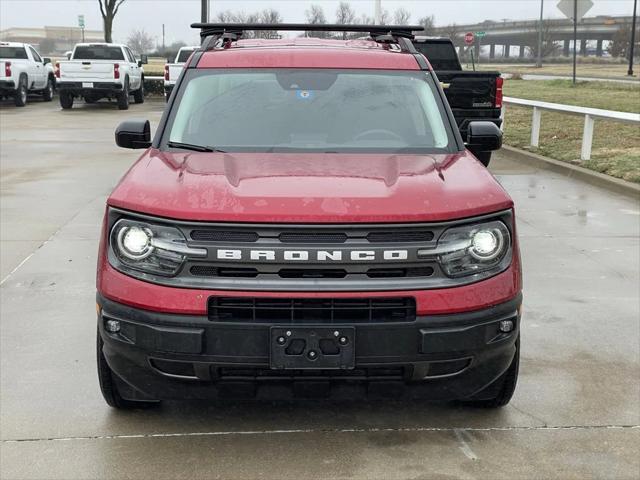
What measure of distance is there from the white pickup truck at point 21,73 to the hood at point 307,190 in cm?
2361

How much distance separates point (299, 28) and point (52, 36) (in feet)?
612

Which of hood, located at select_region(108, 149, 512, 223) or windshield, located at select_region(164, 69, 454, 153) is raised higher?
windshield, located at select_region(164, 69, 454, 153)

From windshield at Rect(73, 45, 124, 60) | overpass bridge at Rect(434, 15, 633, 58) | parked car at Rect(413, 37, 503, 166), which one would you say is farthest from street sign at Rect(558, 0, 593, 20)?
overpass bridge at Rect(434, 15, 633, 58)

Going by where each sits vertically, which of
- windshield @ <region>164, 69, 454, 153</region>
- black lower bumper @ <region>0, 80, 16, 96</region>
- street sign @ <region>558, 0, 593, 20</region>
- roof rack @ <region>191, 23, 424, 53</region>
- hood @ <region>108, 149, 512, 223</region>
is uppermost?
street sign @ <region>558, 0, 593, 20</region>

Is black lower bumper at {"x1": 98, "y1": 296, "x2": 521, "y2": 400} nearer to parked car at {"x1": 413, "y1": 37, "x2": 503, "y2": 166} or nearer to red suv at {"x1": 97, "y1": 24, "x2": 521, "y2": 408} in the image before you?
red suv at {"x1": 97, "y1": 24, "x2": 521, "y2": 408}

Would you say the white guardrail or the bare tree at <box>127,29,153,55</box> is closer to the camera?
the white guardrail

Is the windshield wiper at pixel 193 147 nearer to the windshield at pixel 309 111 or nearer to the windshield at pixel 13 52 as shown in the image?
the windshield at pixel 309 111

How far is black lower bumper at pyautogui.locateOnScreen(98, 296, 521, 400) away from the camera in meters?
3.21

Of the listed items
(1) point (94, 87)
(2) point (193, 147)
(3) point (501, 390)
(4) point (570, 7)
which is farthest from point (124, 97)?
(3) point (501, 390)

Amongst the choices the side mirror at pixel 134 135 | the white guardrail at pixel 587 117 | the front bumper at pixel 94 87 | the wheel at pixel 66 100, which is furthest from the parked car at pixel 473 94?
the wheel at pixel 66 100

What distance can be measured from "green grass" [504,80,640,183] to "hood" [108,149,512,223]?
8.11 metres

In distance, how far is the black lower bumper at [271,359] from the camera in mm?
3211

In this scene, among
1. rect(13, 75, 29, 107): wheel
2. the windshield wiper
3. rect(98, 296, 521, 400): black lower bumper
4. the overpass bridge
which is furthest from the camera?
the overpass bridge

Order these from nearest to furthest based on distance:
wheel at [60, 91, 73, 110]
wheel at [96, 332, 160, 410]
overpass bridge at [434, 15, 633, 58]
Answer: wheel at [96, 332, 160, 410]
wheel at [60, 91, 73, 110]
overpass bridge at [434, 15, 633, 58]
